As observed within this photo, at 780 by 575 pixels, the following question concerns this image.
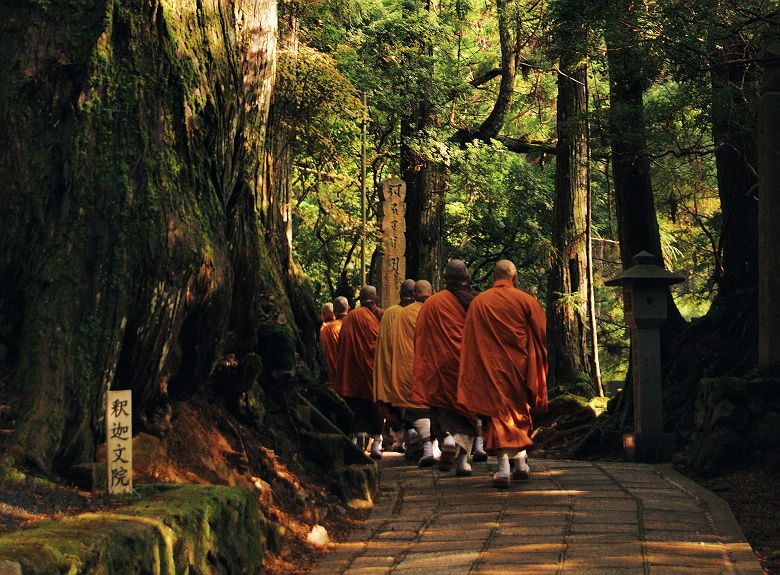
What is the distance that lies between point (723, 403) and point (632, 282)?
183 cm

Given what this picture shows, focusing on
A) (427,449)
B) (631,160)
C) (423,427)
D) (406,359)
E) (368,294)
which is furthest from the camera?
(631,160)

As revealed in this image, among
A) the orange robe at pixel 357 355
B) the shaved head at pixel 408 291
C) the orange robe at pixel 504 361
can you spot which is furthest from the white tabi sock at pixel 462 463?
the orange robe at pixel 357 355

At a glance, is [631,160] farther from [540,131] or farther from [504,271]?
[540,131]

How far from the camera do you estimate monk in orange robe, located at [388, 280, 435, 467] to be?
11.7 metres

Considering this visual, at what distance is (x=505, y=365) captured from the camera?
9930 millimetres

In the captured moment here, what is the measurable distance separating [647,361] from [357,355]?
3.31 meters

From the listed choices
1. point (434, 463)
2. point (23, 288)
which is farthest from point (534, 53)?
point (23, 288)

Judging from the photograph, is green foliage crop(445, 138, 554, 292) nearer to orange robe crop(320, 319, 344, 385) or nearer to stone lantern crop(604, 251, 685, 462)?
orange robe crop(320, 319, 344, 385)

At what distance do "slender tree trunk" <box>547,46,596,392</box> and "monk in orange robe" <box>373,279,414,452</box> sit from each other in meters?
6.42

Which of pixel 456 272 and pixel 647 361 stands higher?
pixel 456 272

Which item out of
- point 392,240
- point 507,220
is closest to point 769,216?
point 392,240

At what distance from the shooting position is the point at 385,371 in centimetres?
1218

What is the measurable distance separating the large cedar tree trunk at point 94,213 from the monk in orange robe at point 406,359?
477 centimetres

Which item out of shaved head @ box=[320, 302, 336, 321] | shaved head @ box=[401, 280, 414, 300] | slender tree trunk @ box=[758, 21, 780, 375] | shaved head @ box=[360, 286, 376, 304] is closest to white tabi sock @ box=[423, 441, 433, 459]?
Result: shaved head @ box=[401, 280, 414, 300]
